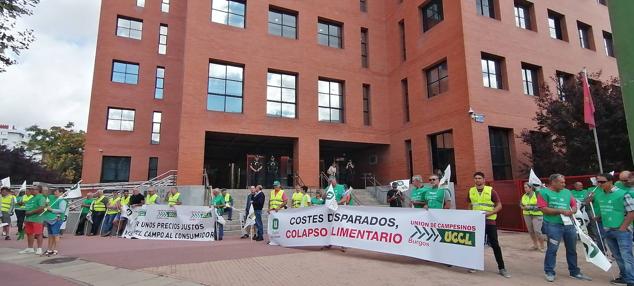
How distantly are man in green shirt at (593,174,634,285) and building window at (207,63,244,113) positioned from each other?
17153 mm

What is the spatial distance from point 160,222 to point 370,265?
8.88m

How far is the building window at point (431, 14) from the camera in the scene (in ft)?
66.8

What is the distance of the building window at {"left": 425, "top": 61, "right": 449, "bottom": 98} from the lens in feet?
63.8

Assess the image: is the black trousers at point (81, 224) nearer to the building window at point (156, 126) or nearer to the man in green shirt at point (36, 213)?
the man in green shirt at point (36, 213)

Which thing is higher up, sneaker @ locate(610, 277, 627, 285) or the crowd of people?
the crowd of people

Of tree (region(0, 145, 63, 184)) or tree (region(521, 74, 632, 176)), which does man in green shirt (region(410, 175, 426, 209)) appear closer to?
tree (region(521, 74, 632, 176))

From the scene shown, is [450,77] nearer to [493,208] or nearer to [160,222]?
[493,208]

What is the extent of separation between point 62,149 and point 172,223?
4205cm

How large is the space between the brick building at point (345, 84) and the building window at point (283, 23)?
3.3 inches

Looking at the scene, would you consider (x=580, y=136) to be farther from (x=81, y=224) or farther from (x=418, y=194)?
(x=81, y=224)

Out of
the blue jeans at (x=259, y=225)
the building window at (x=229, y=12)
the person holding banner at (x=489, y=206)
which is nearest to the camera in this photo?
the person holding banner at (x=489, y=206)

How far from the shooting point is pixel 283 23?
22719 mm

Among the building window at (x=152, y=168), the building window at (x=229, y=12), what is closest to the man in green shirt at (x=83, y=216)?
the building window at (x=229, y=12)

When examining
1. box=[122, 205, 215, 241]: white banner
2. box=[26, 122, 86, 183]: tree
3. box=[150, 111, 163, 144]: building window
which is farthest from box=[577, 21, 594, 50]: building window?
box=[26, 122, 86, 183]: tree
